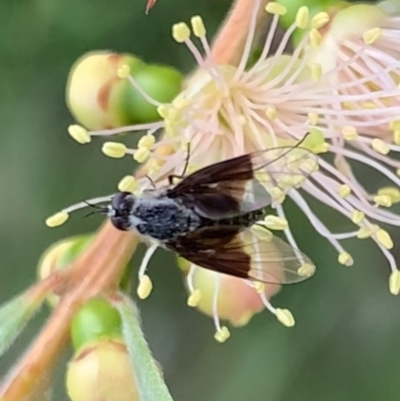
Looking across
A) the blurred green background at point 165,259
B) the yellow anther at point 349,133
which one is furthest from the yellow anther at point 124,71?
the blurred green background at point 165,259

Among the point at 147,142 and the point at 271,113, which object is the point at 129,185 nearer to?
the point at 147,142

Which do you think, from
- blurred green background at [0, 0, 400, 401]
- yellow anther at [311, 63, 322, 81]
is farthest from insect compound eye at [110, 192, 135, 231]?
blurred green background at [0, 0, 400, 401]

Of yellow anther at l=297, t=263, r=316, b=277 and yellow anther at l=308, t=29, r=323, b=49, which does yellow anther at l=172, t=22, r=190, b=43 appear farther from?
yellow anther at l=297, t=263, r=316, b=277

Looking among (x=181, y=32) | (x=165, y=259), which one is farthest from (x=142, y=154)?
(x=165, y=259)

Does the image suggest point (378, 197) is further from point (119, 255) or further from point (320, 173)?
point (119, 255)

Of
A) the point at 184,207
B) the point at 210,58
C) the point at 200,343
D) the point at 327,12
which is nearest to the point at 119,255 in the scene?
the point at 184,207

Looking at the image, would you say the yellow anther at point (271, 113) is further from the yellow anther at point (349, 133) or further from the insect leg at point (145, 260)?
the insect leg at point (145, 260)

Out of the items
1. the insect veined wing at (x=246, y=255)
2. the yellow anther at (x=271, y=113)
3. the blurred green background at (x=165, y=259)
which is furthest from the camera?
the blurred green background at (x=165, y=259)
